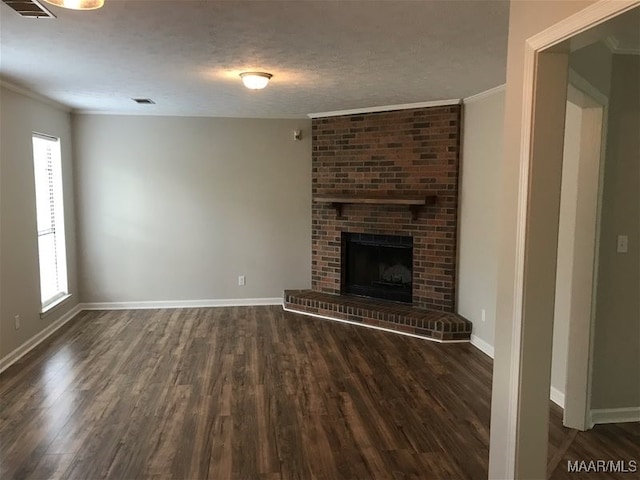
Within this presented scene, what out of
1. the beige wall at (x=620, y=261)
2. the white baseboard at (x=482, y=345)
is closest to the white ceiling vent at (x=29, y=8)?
the beige wall at (x=620, y=261)

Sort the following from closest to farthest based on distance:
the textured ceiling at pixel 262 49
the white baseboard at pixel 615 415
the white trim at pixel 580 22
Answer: the white trim at pixel 580 22, the textured ceiling at pixel 262 49, the white baseboard at pixel 615 415

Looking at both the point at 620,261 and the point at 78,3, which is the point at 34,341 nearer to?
the point at 78,3

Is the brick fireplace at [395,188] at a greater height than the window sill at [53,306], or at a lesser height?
greater

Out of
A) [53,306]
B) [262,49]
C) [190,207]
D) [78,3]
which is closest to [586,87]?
[262,49]

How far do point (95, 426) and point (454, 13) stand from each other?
325cm

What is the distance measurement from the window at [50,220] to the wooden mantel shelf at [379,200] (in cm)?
303

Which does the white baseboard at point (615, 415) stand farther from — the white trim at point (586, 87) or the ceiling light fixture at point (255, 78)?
the ceiling light fixture at point (255, 78)

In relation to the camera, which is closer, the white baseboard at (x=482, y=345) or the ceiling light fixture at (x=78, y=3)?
the ceiling light fixture at (x=78, y=3)

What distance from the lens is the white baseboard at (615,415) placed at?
3150 millimetres

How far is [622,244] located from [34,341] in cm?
509

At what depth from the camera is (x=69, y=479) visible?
2551 millimetres

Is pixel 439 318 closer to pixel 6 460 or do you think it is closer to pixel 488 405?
pixel 488 405

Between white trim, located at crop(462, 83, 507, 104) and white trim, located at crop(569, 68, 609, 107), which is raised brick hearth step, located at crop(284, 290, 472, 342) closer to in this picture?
white trim, located at crop(462, 83, 507, 104)

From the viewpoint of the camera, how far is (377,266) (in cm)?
585
